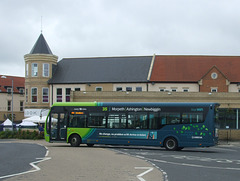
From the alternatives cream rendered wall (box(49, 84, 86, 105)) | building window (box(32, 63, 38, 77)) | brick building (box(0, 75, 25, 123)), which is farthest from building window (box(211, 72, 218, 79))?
brick building (box(0, 75, 25, 123))

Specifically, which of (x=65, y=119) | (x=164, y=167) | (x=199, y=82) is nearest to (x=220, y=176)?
(x=164, y=167)

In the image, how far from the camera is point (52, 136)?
2681 cm

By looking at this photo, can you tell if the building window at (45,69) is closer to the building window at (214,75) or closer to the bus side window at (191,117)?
the building window at (214,75)

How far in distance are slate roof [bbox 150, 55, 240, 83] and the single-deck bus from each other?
2535 centimetres

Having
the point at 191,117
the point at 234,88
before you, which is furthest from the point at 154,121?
the point at 234,88

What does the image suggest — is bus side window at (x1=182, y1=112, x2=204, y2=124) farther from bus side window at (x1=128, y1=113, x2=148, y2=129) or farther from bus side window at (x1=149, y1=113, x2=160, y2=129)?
bus side window at (x1=128, y1=113, x2=148, y2=129)


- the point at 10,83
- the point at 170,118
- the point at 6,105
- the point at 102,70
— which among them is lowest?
the point at 170,118

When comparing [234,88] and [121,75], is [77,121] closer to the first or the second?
[121,75]

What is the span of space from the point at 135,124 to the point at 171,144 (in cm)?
262

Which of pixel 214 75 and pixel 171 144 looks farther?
pixel 214 75

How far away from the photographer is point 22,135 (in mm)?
40781

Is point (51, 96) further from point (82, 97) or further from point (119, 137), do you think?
point (119, 137)

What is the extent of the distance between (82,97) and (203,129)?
22186 millimetres

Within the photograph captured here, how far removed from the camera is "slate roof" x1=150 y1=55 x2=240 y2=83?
50.9 m
